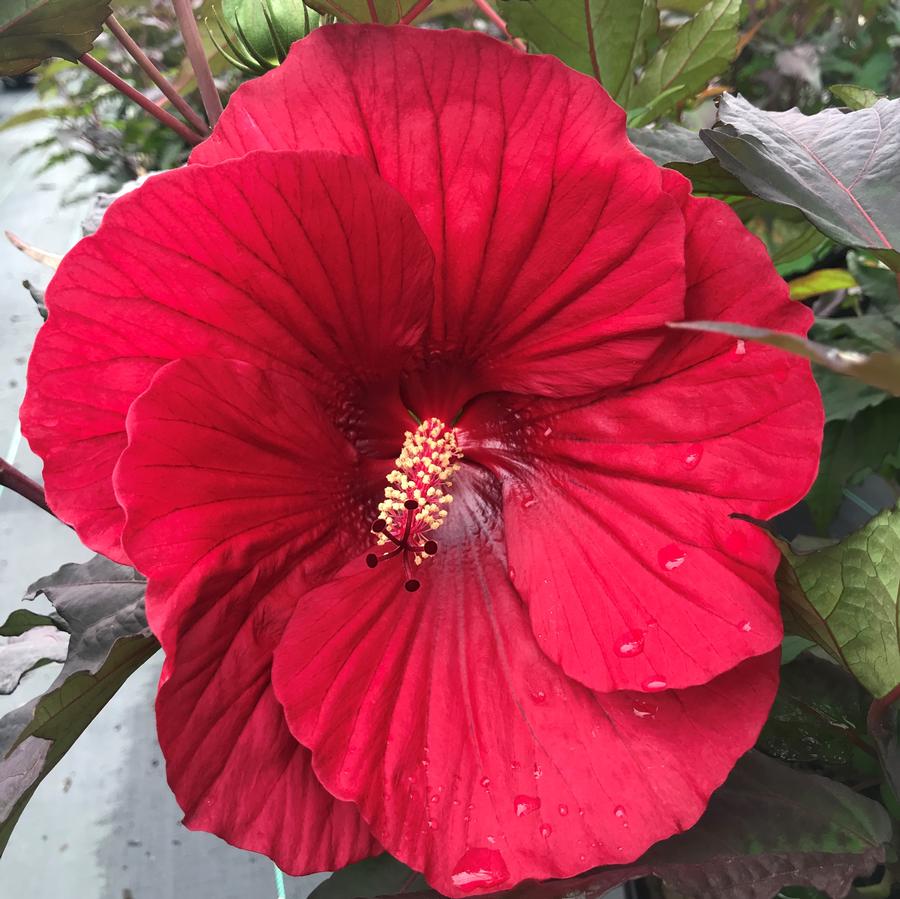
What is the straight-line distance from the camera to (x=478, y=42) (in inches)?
9.8

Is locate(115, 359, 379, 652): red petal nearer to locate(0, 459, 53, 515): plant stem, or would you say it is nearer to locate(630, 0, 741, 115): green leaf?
locate(0, 459, 53, 515): plant stem

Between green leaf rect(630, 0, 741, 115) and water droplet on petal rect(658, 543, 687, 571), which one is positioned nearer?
water droplet on petal rect(658, 543, 687, 571)

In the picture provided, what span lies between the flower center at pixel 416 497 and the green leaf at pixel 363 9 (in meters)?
0.17

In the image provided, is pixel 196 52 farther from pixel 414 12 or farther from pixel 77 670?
pixel 77 670

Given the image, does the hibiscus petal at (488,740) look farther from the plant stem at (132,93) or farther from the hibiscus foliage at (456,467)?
the plant stem at (132,93)

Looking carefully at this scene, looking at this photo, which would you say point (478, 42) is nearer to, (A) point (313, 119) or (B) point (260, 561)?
(A) point (313, 119)

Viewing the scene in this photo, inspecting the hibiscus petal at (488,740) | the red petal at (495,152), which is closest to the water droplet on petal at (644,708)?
the hibiscus petal at (488,740)

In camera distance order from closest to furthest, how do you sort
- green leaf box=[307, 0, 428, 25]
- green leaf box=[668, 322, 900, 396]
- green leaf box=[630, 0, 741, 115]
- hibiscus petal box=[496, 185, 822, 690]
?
green leaf box=[668, 322, 900, 396] < hibiscus petal box=[496, 185, 822, 690] < green leaf box=[307, 0, 428, 25] < green leaf box=[630, 0, 741, 115]

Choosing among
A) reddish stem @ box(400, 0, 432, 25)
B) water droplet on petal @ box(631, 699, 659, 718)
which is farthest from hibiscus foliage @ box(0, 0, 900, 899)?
reddish stem @ box(400, 0, 432, 25)

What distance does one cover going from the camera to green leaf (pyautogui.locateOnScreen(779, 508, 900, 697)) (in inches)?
11.8

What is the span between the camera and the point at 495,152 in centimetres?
26

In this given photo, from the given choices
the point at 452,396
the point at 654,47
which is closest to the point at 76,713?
the point at 452,396

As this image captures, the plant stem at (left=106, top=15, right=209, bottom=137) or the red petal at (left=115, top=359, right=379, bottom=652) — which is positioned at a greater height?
the plant stem at (left=106, top=15, right=209, bottom=137)

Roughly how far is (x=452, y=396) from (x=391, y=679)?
11 centimetres
